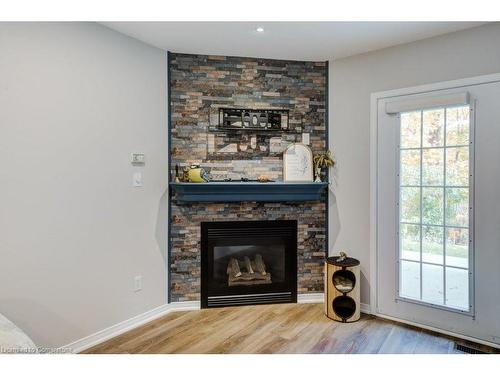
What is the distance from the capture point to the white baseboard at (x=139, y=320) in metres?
2.31

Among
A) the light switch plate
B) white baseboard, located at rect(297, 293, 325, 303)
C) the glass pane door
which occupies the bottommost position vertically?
white baseboard, located at rect(297, 293, 325, 303)

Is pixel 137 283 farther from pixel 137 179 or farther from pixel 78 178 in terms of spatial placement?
pixel 78 178

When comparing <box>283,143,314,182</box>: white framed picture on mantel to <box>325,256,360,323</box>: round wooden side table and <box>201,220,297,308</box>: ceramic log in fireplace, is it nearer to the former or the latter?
<box>201,220,297,308</box>: ceramic log in fireplace

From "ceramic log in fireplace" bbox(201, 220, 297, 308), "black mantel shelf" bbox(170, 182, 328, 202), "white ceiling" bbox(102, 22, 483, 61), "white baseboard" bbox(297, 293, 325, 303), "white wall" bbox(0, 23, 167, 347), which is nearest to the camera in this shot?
"white wall" bbox(0, 23, 167, 347)

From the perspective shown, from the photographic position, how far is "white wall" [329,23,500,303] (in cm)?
254

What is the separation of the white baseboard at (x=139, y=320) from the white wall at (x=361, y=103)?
49 centimetres

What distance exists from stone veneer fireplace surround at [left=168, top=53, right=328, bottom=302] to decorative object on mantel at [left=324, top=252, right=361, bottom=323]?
1.17ft

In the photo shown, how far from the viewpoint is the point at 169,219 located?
293 centimetres

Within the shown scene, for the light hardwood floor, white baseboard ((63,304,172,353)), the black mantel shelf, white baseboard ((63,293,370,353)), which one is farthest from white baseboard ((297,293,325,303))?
white baseboard ((63,304,172,353))

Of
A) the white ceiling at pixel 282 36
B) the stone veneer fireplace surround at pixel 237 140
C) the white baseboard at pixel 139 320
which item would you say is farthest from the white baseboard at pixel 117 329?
the white ceiling at pixel 282 36

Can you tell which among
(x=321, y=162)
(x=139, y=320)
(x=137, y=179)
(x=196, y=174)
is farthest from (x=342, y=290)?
(x=137, y=179)

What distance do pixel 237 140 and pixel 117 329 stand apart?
1.93m

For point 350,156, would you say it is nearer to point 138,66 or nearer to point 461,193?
point 461,193

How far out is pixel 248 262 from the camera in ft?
10.7
